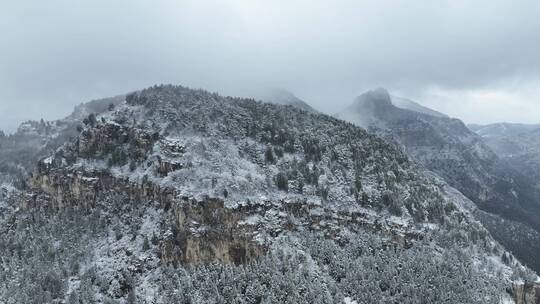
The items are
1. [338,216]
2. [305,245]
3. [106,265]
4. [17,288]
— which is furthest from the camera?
[338,216]

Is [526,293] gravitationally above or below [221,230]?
below

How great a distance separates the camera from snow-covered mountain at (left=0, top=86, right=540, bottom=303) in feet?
472

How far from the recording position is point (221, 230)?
158 metres

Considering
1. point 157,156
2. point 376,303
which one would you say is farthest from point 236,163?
point 376,303

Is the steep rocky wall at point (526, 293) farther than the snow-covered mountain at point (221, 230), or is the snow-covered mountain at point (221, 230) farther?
the steep rocky wall at point (526, 293)

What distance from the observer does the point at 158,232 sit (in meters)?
155

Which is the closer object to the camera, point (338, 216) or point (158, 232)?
point (158, 232)

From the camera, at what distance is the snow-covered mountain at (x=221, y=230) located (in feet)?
472

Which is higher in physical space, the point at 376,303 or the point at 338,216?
the point at 338,216

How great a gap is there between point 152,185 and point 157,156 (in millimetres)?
13118

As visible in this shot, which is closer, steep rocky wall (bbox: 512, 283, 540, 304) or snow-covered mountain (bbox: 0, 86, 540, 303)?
snow-covered mountain (bbox: 0, 86, 540, 303)

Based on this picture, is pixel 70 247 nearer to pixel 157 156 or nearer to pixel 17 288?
pixel 17 288

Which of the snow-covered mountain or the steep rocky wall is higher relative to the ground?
the snow-covered mountain

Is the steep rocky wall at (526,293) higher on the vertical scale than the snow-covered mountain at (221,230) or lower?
lower
